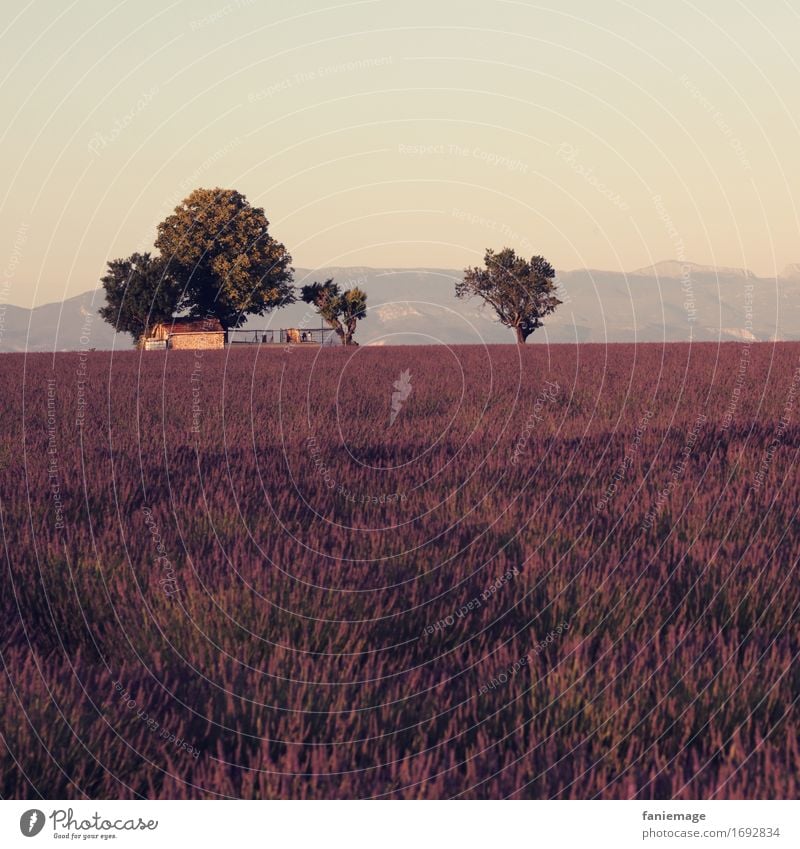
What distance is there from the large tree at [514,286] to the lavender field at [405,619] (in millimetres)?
72391

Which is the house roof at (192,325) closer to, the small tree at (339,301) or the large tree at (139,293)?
the large tree at (139,293)

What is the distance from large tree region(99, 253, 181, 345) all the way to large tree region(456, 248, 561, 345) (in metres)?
27.5

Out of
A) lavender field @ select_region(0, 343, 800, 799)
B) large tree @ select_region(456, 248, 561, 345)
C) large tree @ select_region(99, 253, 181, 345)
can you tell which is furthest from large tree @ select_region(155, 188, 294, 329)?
lavender field @ select_region(0, 343, 800, 799)

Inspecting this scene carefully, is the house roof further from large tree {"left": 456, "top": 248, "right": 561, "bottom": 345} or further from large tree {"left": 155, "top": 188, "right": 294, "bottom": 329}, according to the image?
large tree {"left": 456, "top": 248, "right": 561, "bottom": 345}

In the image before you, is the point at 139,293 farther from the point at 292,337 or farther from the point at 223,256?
the point at 292,337

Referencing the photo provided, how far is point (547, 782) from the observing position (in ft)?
12.8

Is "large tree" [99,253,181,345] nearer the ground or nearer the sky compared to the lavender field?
nearer the sky

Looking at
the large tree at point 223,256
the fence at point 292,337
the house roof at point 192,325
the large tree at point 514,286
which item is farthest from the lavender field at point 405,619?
the large tree at point 514,286

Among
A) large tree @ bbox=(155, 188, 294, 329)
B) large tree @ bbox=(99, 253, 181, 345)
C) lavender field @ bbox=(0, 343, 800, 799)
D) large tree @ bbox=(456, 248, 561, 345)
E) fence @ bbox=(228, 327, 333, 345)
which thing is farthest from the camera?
large tree @ bbox=(456, 248, 561, 345)

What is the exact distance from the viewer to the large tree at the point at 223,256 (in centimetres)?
6756

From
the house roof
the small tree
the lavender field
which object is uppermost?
the small tree

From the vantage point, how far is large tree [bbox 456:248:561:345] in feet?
270

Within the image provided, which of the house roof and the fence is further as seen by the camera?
the house roof

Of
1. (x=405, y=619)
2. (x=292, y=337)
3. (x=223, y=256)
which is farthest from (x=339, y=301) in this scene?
(x=405, y=619)
